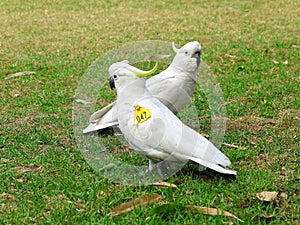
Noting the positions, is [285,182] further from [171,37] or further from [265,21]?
[265,21]

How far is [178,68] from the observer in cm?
418

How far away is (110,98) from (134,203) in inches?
96.3

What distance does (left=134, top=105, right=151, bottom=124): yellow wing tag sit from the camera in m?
3.10

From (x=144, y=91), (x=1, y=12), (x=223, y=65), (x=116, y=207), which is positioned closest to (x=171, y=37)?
(x=223, y=65)

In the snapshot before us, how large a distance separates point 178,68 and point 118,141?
2.41 feet

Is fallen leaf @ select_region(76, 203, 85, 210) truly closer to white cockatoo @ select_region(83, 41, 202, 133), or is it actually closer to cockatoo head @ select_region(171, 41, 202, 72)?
white cockatoo @ select_region(83, 41, 202, 133)

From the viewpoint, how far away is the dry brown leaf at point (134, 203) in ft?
9.52

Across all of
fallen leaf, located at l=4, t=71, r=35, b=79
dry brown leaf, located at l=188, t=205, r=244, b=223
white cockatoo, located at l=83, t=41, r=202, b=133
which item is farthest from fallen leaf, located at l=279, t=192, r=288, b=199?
fallen leaf, located at l=4, t=71, r=35, b=79

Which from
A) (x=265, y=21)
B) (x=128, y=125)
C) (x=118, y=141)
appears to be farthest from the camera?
(x=265, y=21)

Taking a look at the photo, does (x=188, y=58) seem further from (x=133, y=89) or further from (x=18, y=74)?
(x=18, y=74)

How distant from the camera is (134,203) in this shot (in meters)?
2.95

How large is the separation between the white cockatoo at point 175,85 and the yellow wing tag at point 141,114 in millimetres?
858

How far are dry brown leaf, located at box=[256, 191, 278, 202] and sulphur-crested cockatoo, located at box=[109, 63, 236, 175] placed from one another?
0.22 meters

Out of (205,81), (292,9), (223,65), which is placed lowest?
(292,9)
